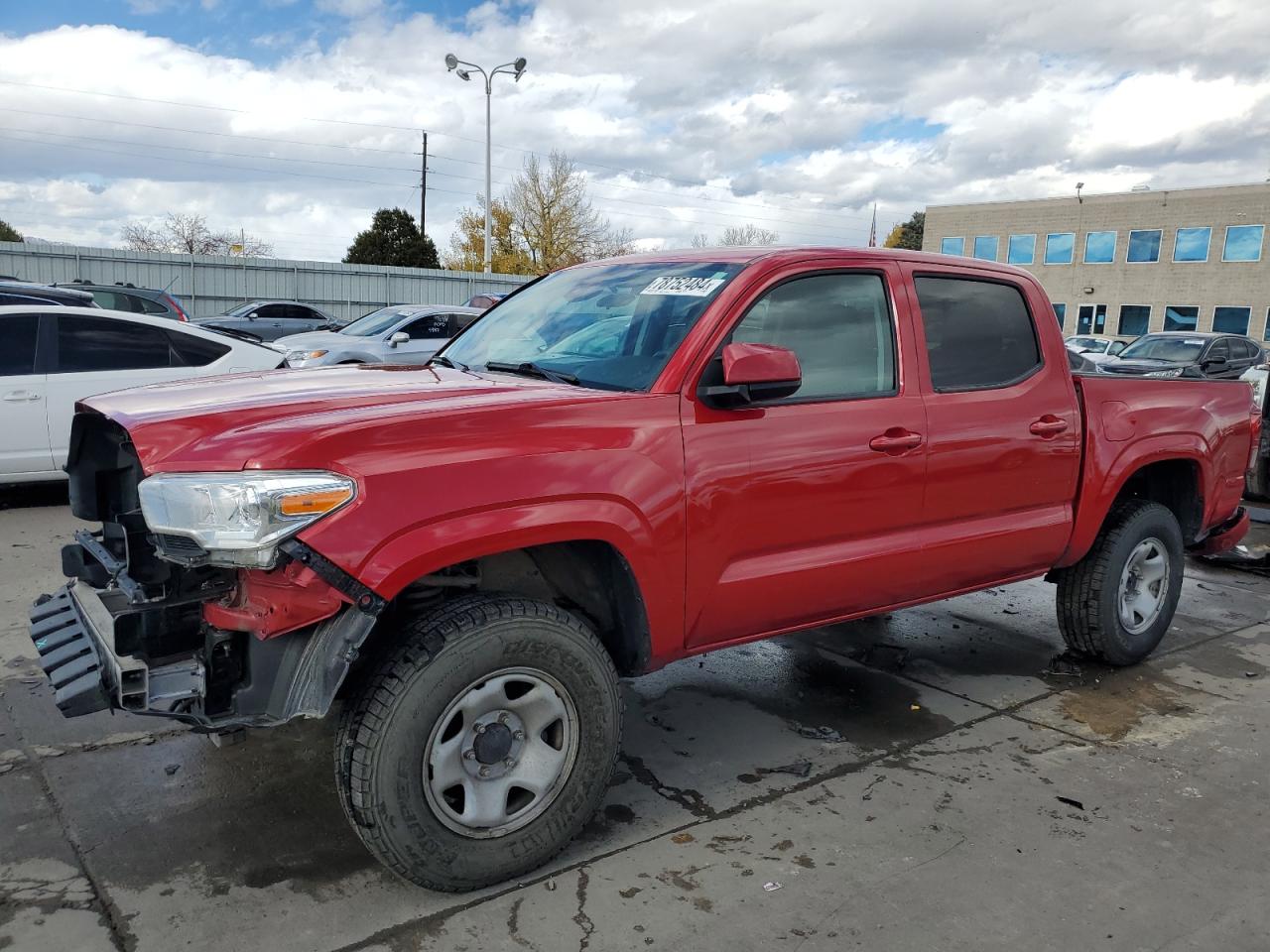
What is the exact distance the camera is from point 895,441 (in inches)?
143

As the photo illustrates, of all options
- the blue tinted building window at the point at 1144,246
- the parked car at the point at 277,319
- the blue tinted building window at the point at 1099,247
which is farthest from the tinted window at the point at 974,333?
the blue tinted building window at the point at 1099,247

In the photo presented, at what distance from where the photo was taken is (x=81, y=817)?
322cm

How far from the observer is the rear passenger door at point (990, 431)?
3.86 meters

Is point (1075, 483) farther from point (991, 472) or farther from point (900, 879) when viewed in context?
point (900, 879)

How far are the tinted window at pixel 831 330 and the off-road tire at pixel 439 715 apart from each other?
4.09 ft

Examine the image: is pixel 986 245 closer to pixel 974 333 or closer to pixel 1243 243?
pixel 1243 243

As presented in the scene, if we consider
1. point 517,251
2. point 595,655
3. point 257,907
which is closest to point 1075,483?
point 595,655

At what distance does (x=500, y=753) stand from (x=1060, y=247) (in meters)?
50.5

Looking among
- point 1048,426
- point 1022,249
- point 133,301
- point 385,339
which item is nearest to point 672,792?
point 1048,426

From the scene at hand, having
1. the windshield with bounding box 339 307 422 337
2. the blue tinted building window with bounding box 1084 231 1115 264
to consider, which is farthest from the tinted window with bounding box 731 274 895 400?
the blue tinted building window with bounding box 1084 231 1115 264

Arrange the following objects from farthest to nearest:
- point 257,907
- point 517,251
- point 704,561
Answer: point 517,251
point 704,561
point 257,907

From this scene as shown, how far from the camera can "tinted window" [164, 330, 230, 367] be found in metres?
7.82

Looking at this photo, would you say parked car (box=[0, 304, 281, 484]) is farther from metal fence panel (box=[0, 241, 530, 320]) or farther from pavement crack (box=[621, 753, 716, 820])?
metal fence panel (box=[0, 241, 530, 320])

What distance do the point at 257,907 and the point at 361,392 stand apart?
1.50 metres
